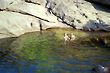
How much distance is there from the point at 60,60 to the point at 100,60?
6.92 feet

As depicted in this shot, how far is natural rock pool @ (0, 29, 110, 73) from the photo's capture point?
16047 millimetres

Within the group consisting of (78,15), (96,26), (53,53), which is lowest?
(53,53)

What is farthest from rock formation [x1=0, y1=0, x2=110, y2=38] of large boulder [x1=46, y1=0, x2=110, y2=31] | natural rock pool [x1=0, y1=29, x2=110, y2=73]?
natural rock pool [x1=0, y1=29, x2=110, y2=73]

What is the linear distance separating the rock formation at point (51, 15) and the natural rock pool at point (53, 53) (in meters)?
0.82

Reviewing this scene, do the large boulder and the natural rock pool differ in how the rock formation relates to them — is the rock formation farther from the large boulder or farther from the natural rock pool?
the natural rock pool

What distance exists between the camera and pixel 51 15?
948 inches

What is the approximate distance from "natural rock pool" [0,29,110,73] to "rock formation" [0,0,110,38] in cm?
82

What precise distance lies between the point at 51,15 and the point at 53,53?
21.0 ft

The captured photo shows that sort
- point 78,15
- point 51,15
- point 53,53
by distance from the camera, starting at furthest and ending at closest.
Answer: point 78,15 < point 51,15 < point 53,53

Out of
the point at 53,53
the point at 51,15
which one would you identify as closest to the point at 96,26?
the point at 51,15

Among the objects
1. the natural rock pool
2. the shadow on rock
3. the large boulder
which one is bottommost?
the natural rock pool

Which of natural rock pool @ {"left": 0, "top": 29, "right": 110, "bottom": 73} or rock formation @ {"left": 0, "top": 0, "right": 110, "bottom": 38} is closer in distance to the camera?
natural rock pool @ {"left": 0, "top": 29, "right": 110, "bottom": 73}

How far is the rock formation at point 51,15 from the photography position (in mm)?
22136

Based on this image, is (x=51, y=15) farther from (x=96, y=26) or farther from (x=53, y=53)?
(x=53, y=53)
